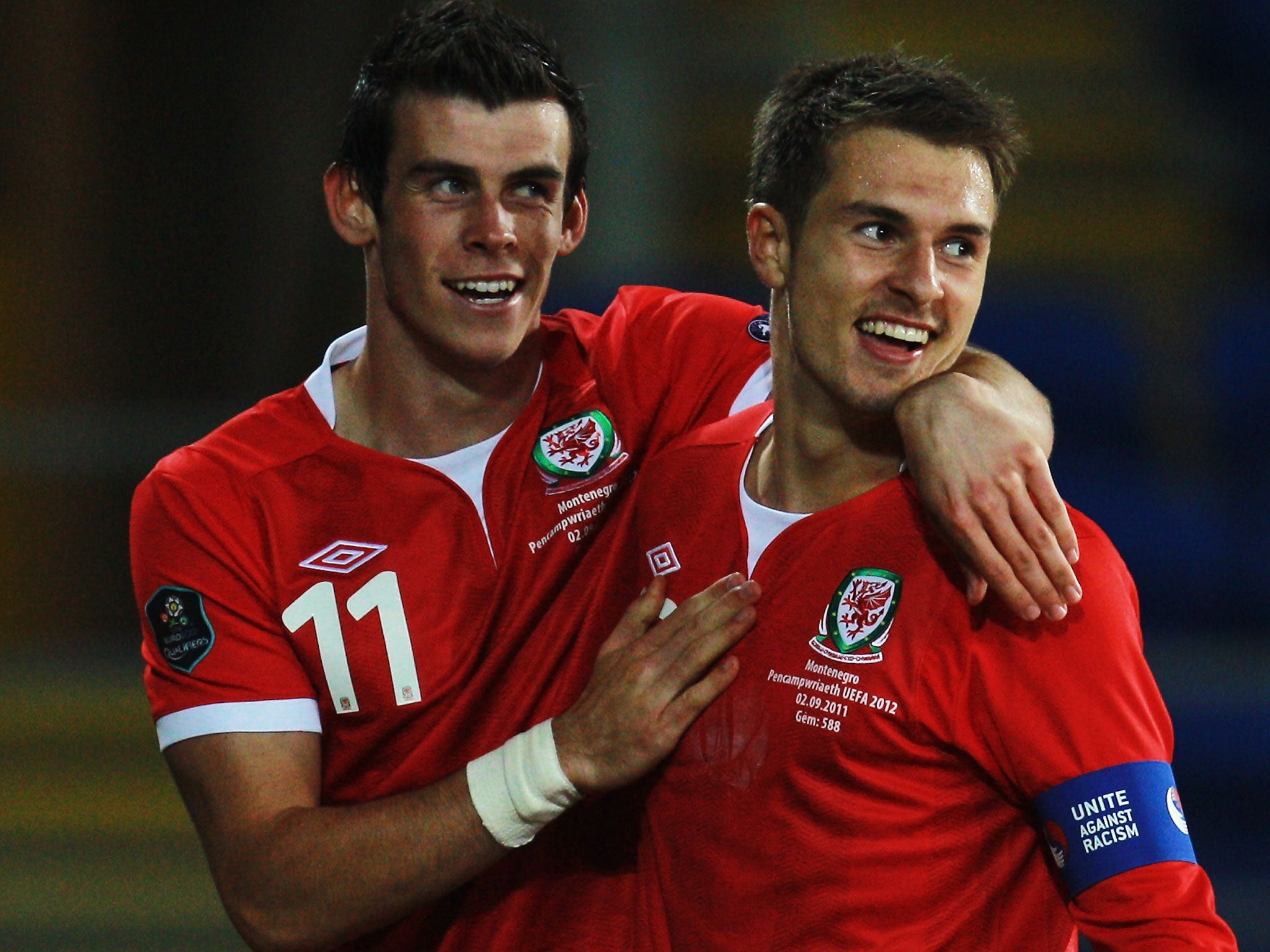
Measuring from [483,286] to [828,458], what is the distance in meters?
0.75

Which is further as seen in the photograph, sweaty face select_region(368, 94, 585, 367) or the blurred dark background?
the blurred dark background

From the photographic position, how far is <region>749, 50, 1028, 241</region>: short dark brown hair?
2287mm

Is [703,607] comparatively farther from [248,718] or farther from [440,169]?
[440,169]

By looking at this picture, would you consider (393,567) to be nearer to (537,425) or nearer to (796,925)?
(537,425)

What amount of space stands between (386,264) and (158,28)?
5.15m

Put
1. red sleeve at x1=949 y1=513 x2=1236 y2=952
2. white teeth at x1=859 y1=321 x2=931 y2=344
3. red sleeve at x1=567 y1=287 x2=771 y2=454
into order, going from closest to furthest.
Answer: red sleeve at x1=949 y1=513 x2=1236 y2=952, white teeth at x1=859 y1=321 x2=931 y2=344, red sleeve at x1=567 y1=287 x2=771 y2=454

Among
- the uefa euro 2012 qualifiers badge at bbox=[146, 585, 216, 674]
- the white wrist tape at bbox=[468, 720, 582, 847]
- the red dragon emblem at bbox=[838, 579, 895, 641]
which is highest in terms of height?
the red dragon emblem at bbox=[838, 579, 895, 641]

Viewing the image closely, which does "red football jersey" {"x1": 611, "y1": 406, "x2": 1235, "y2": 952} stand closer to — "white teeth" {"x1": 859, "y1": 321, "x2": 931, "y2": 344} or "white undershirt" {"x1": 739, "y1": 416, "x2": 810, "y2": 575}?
"white undershirt" {"x1": 739, "y1": 416, "x2": 810, "y2": 575}

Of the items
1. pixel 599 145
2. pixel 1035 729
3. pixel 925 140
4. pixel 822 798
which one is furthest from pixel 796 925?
pixel 599 145

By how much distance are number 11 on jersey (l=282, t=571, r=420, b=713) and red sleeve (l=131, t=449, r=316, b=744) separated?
0.16 feet

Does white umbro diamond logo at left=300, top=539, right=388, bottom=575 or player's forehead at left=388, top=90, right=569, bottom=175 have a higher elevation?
player's forehead at left=388, top=90, right=569, bottom=175

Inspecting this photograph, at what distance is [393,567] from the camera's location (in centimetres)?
267

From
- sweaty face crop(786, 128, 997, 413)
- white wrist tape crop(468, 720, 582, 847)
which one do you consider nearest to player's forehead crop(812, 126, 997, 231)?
sweaty face crop(786, 128, 997, 413)

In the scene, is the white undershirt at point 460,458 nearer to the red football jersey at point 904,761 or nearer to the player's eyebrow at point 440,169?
the player's eyebrow at point 440,169
